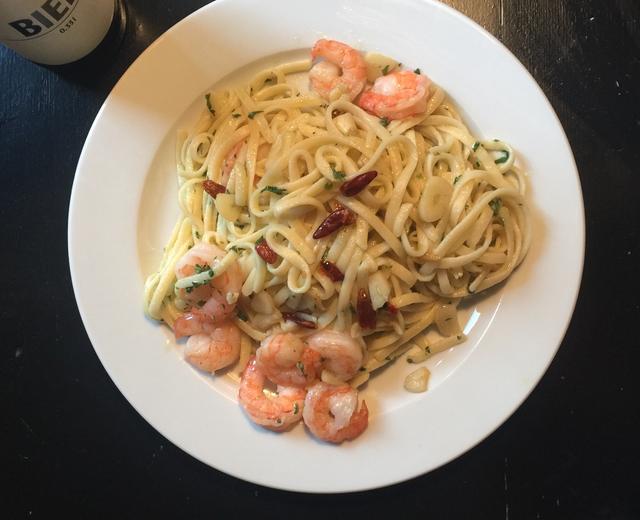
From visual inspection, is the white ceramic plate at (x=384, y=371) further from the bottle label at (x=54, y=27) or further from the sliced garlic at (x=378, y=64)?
the bottle label at (x=54, y=27)

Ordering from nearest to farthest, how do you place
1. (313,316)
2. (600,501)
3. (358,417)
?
(358,417)
(313,316)
(600,501)

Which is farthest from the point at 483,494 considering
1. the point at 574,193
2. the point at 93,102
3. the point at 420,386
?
the point at 93,102

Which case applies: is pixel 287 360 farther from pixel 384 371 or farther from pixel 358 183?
pixel 358 183

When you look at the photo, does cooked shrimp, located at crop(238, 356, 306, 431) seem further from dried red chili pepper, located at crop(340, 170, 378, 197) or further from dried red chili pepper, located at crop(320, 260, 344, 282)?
dried red chili pepper, located at crop(340, 170, 378, 197)

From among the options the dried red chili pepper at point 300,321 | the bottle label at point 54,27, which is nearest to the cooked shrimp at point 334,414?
the dried red chili pepper at point 300,321

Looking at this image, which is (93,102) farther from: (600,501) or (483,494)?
(600,501)

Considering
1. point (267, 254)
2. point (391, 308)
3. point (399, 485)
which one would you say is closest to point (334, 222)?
point (267, 254)
